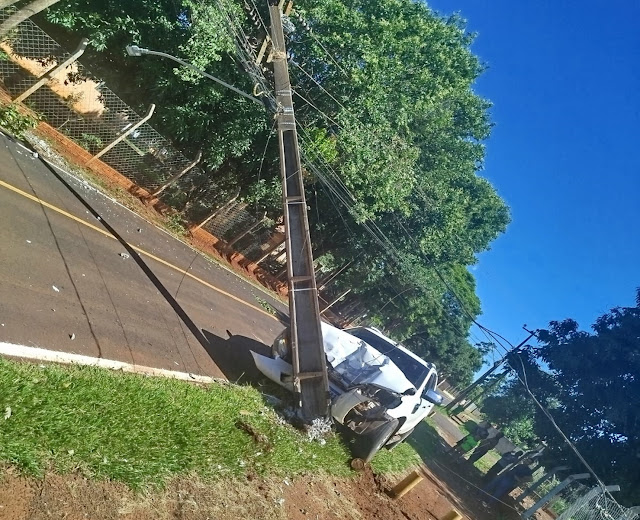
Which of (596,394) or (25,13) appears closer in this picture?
(25,13)

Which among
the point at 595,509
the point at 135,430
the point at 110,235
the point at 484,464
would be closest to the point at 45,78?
the point at 110,235

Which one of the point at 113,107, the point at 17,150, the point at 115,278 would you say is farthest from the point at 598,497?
the point at 113,107

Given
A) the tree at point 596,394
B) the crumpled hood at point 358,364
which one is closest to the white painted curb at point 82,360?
the crumpled hood at point 358,364

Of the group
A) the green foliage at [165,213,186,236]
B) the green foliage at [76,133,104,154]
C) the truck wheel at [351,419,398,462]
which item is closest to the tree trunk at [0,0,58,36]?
the green foliage at [76,133,104,154]

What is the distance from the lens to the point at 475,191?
37.0m

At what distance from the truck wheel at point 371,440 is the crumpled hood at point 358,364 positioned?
2.39 feet

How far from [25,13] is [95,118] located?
491cm

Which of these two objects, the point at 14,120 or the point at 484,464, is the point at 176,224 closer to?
the point at 14,120

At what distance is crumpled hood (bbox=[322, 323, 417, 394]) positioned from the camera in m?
10.7

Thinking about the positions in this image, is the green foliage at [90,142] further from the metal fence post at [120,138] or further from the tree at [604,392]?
the tree at [604,392]

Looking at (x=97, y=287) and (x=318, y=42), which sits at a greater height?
(x=318, y=42)

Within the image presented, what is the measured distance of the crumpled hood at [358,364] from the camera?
10.7 m

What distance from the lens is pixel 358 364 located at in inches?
433

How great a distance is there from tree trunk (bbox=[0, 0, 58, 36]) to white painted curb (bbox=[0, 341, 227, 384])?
714cm
